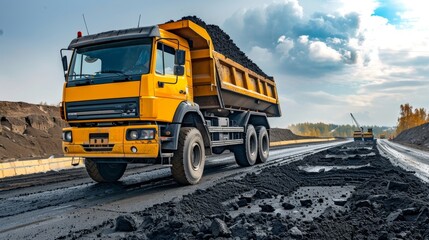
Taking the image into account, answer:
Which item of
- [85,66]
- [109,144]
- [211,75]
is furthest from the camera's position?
[211,75]

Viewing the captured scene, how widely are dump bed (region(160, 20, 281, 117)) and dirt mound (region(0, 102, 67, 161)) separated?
15251mm

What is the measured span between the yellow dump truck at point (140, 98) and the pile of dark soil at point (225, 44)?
6.32 feet

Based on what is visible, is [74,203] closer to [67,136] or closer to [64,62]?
[67,136]

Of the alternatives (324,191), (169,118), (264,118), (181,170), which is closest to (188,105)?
(169,118)

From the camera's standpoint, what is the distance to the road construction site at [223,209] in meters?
3.78

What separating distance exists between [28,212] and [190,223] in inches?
112

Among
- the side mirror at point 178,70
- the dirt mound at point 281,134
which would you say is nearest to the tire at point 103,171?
the side mirror at point 178,70

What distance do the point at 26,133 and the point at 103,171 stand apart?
1934 centimetres

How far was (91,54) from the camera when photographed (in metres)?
7.25

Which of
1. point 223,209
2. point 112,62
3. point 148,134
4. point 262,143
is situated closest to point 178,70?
point 112,62

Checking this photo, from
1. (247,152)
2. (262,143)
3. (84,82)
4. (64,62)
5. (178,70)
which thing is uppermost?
(64,62)

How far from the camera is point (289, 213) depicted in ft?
16.1

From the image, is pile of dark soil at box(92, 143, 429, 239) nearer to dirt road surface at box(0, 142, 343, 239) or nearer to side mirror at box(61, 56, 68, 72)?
dirt road surface at box(0, 142, 343, 239)

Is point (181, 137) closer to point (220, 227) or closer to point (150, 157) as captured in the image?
point (150, 157)
